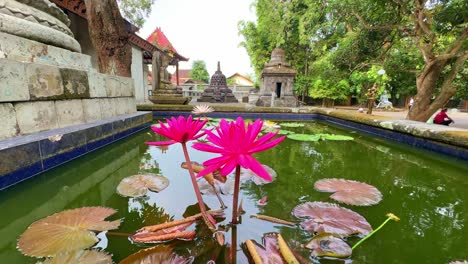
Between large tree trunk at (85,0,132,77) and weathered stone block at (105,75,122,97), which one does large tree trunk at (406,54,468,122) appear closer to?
weathered stone block at (105,75,122,97)

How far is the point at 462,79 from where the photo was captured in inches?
188

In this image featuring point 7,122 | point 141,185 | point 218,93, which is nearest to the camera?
point 141,185

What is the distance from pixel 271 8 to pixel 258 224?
526 inches

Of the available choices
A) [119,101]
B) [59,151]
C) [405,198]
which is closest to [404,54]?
[405,198]

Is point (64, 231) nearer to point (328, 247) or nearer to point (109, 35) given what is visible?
point (328, 247)

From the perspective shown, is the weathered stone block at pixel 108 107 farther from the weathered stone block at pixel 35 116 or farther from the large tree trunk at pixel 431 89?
the large tree trunk at pixel 431 89

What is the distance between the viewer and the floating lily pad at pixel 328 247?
2.72ft

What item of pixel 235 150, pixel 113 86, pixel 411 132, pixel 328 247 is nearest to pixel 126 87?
pixel 113 86

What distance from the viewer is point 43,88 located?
202 cm

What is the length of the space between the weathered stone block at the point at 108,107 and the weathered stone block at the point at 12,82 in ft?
3.87

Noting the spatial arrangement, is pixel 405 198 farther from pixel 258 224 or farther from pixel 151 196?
pixel 151 196

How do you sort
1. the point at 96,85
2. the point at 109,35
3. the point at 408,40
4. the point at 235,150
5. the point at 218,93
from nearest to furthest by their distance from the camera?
1. the point at 235,150
2. the point at 96,85
3. the point at 109,35
4. the point at 408,40
5. the point at 218,93

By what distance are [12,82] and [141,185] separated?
4.57ft

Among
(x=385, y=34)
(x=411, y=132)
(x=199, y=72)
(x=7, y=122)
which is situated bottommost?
(x=411, y=132)
